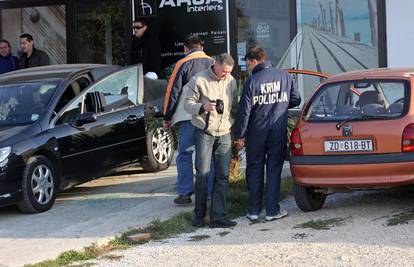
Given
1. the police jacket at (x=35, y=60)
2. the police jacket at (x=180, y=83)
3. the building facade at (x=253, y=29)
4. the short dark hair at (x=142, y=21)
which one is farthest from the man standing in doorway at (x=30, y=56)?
the police jacket at (x=180, y=83)

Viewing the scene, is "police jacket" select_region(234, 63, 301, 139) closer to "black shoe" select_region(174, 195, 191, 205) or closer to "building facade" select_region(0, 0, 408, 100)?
"black shoe" select_region(174, 195, 191, 205)

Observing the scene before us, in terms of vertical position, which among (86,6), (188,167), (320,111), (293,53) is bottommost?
(188,167)

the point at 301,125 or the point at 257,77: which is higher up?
the point at 257,77

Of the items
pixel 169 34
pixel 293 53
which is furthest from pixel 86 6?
pixel 293 53

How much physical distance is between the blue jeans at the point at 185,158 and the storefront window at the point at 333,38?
5780 millimetres

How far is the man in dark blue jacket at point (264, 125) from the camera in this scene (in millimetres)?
7473

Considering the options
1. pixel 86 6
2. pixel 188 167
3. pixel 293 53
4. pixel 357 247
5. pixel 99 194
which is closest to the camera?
pixel 357 247

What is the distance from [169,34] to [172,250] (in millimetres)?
8326

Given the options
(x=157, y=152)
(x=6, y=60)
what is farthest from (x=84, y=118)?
(x=6, y=60)

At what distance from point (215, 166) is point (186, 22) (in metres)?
7.32

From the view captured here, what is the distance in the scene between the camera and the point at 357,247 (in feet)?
20.5

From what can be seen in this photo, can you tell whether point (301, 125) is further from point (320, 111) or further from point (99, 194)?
point (99, 194)

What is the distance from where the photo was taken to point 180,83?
8.09 meters

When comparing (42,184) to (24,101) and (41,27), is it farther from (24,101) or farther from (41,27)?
(41,27)
